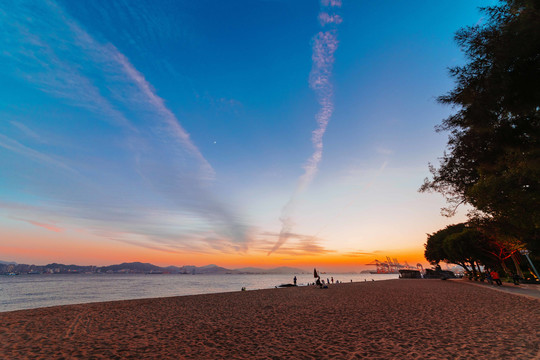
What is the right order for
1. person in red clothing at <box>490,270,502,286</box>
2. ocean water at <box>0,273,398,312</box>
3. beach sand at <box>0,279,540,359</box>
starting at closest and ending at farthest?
1. beach sand at <box>0,279,540,359</box>
2. person in red clothing at <box>490,270,502,286</box>
3. ocean water at <box>0,273,398,312</box>

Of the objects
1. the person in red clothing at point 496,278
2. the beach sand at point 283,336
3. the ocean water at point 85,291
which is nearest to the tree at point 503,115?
the beach sand at point 283,336

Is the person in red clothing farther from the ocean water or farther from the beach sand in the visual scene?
the ocean water

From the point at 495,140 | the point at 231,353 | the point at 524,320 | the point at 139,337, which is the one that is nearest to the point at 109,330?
the point at 139,337

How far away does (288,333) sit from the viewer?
976cm

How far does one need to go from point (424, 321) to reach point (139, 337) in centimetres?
1261

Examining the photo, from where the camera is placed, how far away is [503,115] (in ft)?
36.3

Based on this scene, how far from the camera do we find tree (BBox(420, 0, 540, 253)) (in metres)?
8.79

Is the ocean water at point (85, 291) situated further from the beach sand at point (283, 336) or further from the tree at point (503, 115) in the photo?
the tree at point (503, 115)

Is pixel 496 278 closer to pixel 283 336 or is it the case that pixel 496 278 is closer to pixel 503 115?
pixel 503 115

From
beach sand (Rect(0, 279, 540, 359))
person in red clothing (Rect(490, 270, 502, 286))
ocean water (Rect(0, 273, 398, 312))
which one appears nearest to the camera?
beach sand (Rect(0, 279, 540, 359))

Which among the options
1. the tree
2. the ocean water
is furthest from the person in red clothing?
the ocean water

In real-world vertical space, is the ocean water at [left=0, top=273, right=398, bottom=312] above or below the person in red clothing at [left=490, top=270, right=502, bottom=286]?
below

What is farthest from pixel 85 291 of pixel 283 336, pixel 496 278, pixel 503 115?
pixel 496 278

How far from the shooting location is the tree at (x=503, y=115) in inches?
346
